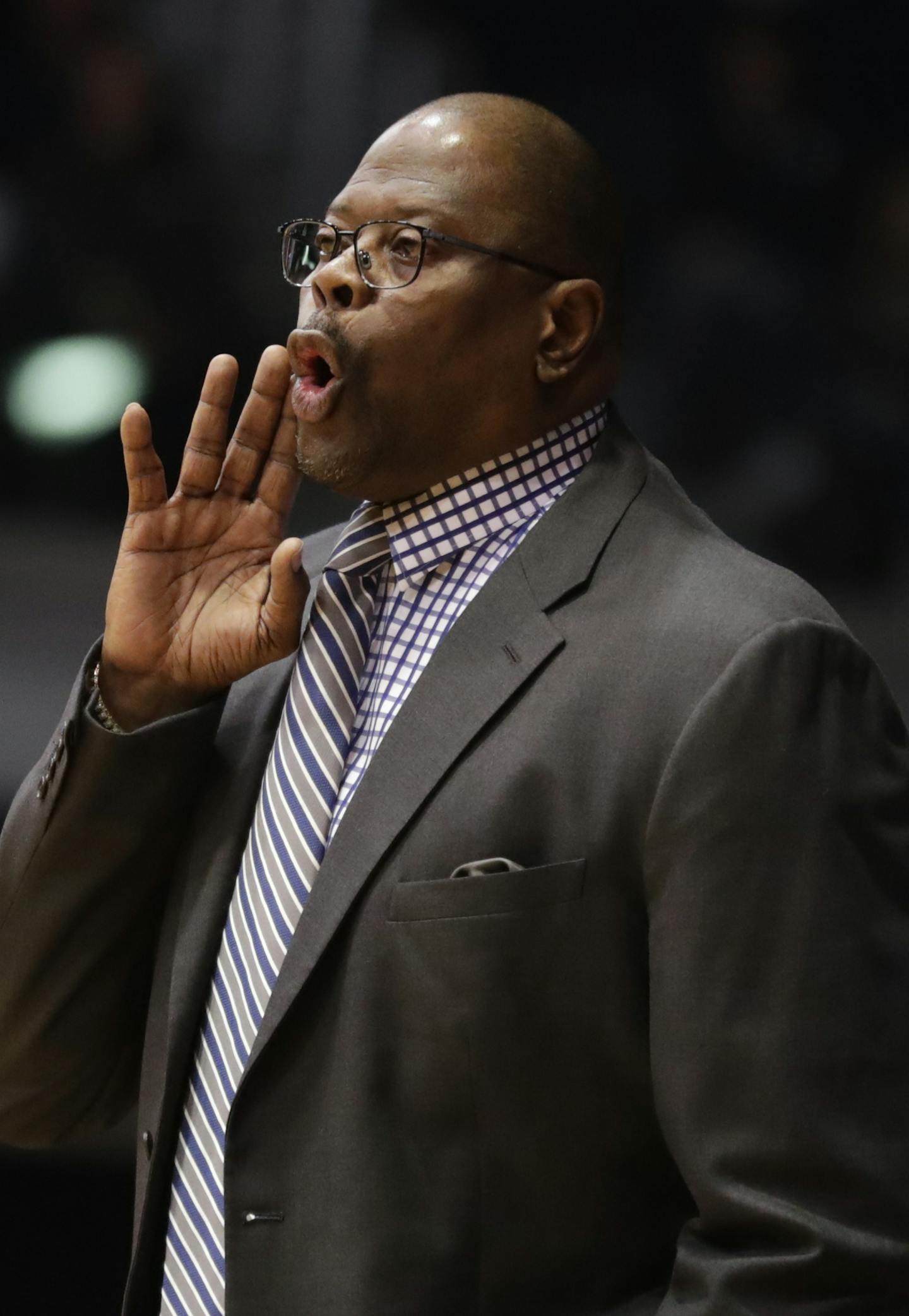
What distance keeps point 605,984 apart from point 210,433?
1.97 feet

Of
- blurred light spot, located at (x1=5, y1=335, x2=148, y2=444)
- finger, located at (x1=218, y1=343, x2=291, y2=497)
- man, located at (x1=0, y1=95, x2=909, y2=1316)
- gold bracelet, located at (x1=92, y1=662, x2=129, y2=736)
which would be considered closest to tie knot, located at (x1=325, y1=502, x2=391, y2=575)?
man, located at (x1=0, y1=95, x2=909, y2=1316)

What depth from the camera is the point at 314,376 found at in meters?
1.45

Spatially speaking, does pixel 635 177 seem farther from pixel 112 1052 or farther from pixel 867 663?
pixel 112 1052

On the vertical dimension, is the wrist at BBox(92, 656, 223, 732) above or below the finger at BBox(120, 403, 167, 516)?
below

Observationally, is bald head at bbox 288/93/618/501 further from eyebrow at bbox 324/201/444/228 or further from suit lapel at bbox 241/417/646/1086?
suit lapel at bbox 241/417/646/1086

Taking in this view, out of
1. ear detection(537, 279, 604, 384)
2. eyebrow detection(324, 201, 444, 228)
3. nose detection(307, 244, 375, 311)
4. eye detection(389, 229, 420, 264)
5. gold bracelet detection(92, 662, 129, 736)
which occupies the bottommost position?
gold bracelet detection(92, 662, 129, 736)

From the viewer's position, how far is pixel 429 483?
4.68 ft

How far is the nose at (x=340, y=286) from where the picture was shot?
1407 mm

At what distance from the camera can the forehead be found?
1.40 metres

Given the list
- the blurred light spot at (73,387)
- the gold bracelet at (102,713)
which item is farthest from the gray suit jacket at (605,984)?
the blurred light spot at (73,387)

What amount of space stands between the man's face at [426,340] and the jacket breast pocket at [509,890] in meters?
0.38

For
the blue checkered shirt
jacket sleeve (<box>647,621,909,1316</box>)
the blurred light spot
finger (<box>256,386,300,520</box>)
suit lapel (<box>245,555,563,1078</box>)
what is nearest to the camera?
jacket sleeve (<box>647,621,909,1316</box>)

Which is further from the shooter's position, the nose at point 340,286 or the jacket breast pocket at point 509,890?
the nose at point 340,286

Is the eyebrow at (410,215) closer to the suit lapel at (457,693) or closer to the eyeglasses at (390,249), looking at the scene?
the eyeglasses at (390,249)
